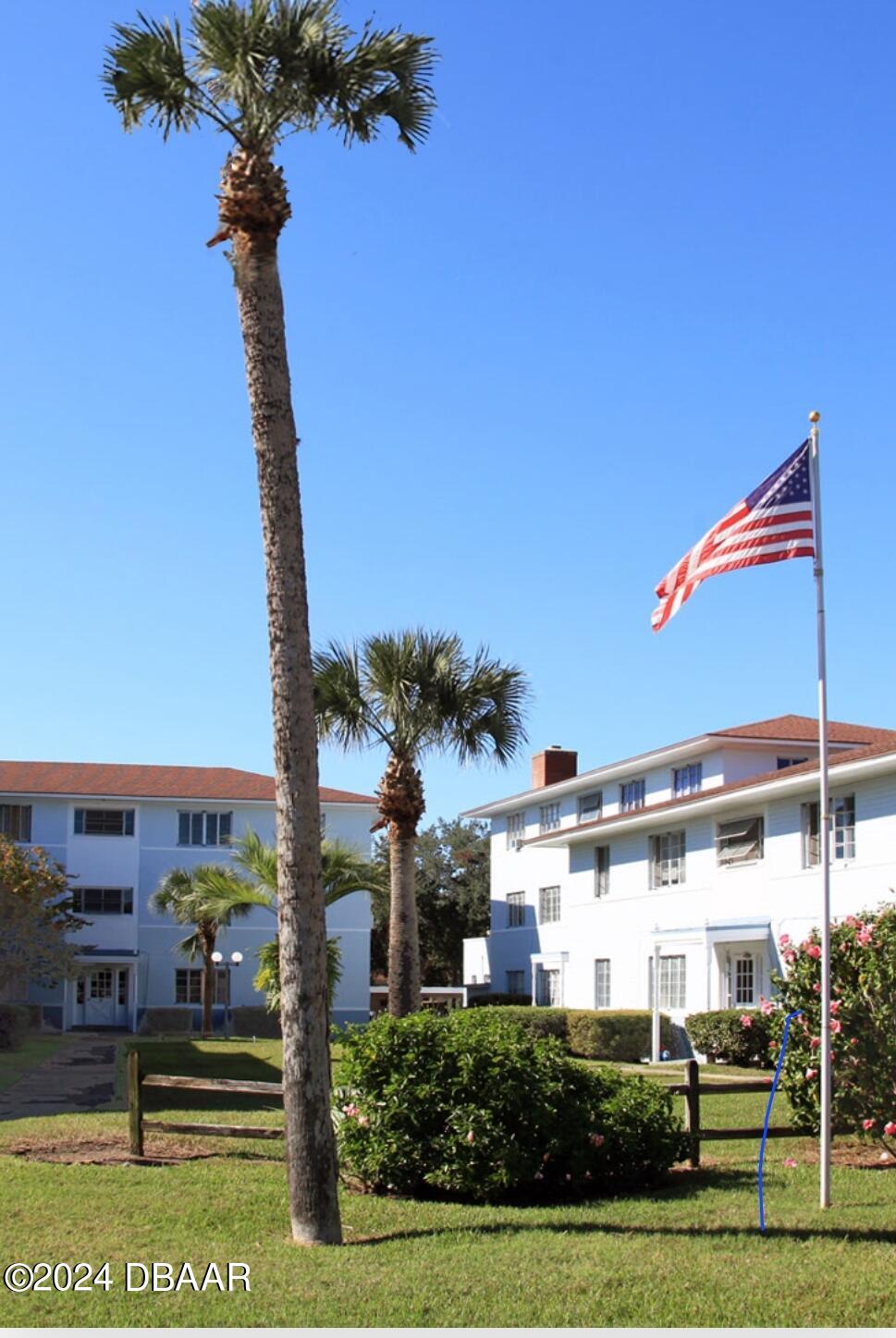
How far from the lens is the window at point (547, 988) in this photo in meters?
44.5

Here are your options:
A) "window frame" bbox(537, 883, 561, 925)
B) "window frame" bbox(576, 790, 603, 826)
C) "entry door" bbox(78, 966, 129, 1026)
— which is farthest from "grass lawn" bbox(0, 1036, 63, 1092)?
"window frame" bbox(576, 790, 603, 826)

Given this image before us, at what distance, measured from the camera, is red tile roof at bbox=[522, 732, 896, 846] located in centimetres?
2844

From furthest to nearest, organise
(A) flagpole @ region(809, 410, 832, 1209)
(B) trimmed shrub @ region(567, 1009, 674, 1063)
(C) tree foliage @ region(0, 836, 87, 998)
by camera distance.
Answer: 1. (C) tree foliage @ region(0, 836, 87, 998)
2. (B) trimmed shrub @ region(567, 1009, 674, 1063)
3. (A) flagpole @ region(809, 410, 832, 1209)

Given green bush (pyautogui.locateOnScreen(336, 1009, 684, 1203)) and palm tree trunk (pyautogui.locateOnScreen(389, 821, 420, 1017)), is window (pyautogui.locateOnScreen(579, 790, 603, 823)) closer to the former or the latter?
palm tree trunk (pyautogui.locateOnScreen(389, 821, 420, 1017))

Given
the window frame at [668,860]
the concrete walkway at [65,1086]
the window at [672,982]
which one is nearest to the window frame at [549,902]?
the window frame at [668,860]

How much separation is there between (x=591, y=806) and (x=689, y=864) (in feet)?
27.8

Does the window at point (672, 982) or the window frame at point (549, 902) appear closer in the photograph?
the window at point (672, 982)

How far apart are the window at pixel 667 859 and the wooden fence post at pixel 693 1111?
75.6ft

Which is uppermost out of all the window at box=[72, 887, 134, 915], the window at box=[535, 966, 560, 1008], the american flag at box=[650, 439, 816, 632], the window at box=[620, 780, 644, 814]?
the american flag at box=[650, 439, 816, 632]

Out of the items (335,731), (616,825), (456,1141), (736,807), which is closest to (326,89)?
(456,1141)

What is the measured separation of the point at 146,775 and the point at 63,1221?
1852 inches

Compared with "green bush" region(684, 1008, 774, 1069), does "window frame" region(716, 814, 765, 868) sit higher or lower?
higher

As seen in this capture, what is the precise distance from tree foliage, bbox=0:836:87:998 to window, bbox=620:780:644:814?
16.4 metres
